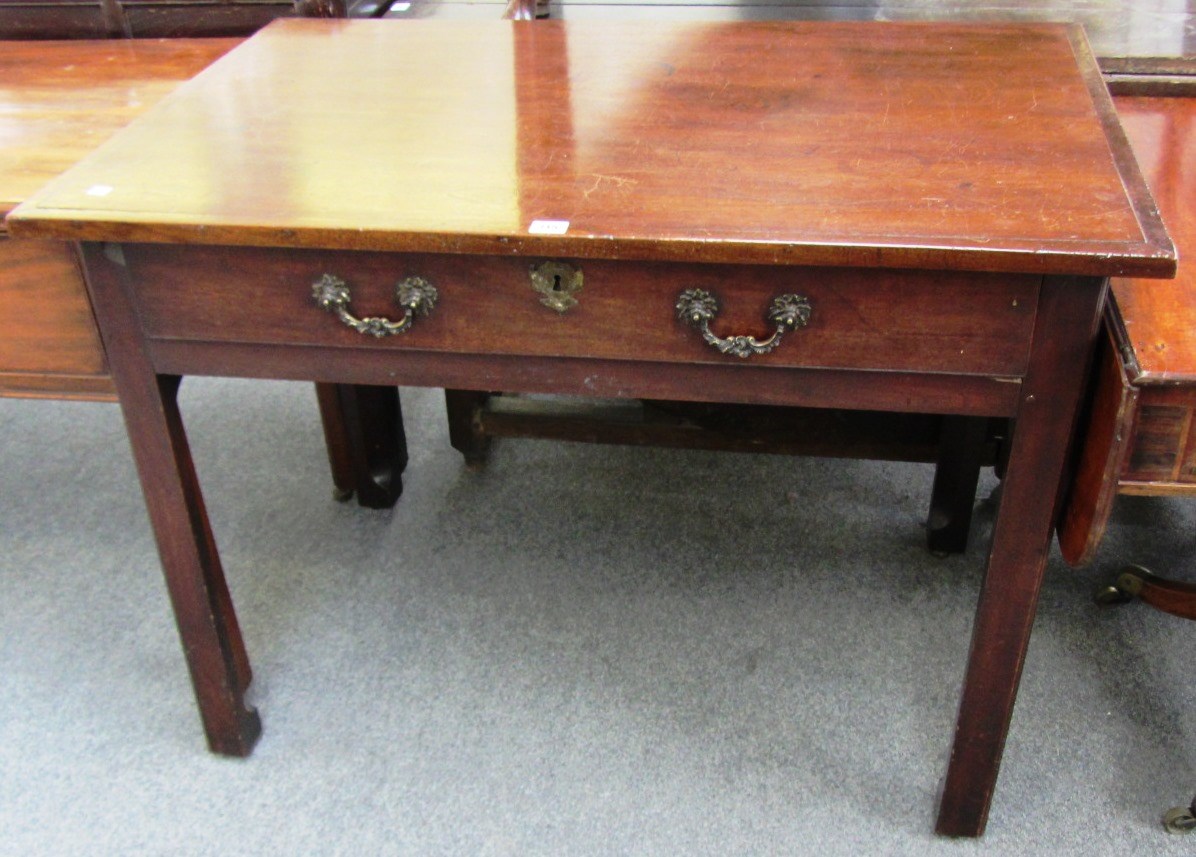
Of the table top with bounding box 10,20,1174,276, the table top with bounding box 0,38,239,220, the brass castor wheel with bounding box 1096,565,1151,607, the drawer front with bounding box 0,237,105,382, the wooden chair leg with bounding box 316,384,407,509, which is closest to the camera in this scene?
the table top with bounding box 10,20,1174,276

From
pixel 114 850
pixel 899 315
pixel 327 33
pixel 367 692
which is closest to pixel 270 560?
pixel 367 692

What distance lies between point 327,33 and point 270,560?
0.87 meters

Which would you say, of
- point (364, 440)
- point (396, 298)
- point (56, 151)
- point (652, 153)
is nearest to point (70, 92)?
point (56, 151)

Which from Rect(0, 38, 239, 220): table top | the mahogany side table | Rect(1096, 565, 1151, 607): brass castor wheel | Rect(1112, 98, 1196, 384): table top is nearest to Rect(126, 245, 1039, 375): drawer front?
the mahogany side table

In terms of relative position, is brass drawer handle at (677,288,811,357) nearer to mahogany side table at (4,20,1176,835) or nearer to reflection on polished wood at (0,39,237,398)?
mahogany side table at (4,20,1176,835)

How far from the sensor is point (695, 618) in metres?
1.84

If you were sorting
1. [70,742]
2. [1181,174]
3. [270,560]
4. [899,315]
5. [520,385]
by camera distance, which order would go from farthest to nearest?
[270,560] → [70,742] → [1181,174] → [520,385] → [899,315]

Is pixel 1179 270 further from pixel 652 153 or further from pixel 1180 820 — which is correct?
pixel 1180 820

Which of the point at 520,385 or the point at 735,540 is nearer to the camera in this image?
the point at 520,385

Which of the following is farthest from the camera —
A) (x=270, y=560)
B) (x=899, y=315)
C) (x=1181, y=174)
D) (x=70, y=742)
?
(x=270, y=560)

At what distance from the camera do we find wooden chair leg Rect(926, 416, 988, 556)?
5.95 ft

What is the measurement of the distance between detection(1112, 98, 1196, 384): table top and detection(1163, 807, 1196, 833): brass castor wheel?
0.70 m

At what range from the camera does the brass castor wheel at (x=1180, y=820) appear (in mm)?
1484

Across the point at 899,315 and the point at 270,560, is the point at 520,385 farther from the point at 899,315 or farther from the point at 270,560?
the point at 270,560
